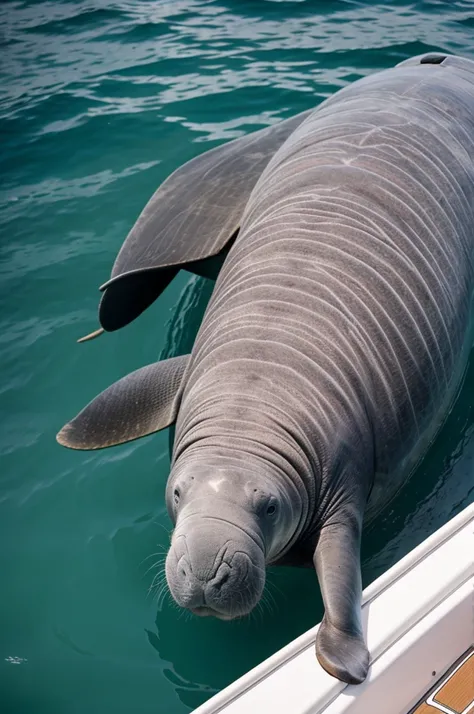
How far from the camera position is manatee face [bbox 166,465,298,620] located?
9.23 ft

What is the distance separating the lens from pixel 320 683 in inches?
97.9

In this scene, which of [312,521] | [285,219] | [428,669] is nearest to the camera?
[428,669]

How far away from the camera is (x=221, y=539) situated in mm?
2818

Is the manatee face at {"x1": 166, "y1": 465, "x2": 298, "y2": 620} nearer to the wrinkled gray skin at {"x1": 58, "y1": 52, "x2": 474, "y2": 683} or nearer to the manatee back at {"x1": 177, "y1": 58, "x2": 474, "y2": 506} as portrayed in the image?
the wrinkled gray skin at {"x1": 58, "y1": 52, "x2": 474, "y2": 683}

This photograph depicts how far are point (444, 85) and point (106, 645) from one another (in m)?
3.85

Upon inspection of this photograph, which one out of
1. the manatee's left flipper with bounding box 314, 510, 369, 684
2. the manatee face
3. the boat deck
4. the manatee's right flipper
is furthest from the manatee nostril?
the manatee's right flipper

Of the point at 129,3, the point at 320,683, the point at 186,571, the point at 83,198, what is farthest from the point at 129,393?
the point at 129,3

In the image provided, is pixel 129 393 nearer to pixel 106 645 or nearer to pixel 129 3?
pixel 106 645

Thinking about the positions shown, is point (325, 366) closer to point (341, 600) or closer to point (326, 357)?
point (326, 357)

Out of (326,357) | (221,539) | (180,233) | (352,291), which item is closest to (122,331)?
(180,233)

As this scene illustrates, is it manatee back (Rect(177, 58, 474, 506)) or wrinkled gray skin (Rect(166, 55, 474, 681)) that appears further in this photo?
manatee back (Rect(177, 58, 474, 506))

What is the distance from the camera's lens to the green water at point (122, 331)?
3838 millimetres

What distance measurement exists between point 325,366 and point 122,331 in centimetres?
274

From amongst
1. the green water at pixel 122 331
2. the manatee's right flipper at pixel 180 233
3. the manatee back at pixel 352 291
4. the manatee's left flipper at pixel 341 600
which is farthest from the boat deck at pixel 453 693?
the manatee's right flipper at pixel 180 233
